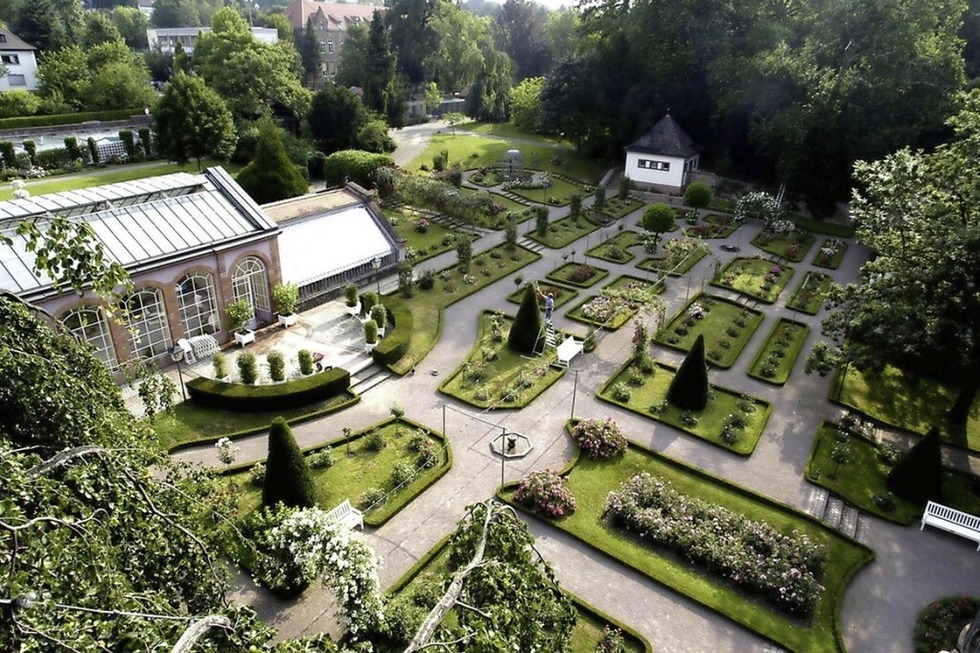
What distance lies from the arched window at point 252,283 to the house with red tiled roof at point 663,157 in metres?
37.5

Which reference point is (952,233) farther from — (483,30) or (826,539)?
(483,30)

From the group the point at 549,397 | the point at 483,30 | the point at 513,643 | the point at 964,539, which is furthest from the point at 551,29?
the point at 513,643

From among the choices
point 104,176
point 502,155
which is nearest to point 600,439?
point 502,155

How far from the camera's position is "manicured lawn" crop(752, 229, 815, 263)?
1673 inches

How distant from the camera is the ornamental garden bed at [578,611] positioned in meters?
15.9

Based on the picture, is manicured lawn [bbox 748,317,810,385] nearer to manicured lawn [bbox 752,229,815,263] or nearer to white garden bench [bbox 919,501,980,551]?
white garden bench [bbox 919,501,980,551]

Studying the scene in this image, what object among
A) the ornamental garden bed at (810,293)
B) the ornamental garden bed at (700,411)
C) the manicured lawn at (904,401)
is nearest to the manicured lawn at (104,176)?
the ornamental garden bed at (700,411)

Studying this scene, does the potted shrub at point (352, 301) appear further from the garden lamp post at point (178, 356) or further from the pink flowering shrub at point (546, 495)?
the pink flowering shrub at point (546, 495)

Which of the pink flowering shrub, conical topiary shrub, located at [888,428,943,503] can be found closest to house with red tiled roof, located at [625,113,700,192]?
conical topiary shrub, located at [888,428,943,503]

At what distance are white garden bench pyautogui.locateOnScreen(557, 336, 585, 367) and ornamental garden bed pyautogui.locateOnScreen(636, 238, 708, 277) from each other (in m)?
11.2

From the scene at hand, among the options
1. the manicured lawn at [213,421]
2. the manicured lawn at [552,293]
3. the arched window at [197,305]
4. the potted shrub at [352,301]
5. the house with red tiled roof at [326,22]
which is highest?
the house with red tiled roof at [326,22]

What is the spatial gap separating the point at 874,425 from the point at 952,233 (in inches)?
327

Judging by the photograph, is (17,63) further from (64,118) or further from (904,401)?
(904,401)

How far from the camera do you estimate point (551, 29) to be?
9906 centimetres
